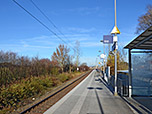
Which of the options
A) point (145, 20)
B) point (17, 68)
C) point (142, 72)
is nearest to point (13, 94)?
point (17, 68)

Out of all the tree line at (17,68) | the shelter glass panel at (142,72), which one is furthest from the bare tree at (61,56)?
the shelter glass panel at (142,72)

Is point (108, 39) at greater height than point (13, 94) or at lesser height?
greater

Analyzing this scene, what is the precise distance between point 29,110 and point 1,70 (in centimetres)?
549

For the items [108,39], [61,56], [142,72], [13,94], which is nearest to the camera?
[13,94]

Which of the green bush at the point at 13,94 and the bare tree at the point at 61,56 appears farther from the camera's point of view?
the bare tree at the point at 61,56

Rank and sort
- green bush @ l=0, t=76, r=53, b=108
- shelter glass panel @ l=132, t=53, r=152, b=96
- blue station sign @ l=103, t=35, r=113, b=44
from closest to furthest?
green bush @ l=0, t=76, r=53, b=108 → shelter glass panel @ l=132, t=53, r=152, b=96 → blue station sign @ l=103, t=35, r=113, b=44

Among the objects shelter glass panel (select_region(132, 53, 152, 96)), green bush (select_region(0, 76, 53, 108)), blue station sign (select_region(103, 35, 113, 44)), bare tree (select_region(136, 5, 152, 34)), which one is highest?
bare tree (select_region(136, 5, 152, 34))

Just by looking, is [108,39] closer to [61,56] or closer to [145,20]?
[145,20]

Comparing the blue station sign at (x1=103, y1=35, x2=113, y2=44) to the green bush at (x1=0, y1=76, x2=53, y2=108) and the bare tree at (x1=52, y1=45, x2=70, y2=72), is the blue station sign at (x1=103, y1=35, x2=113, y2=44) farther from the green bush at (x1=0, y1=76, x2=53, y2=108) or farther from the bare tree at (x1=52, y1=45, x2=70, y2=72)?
the bare tree at (x1=52, y1=45, x2=70, y2=72)

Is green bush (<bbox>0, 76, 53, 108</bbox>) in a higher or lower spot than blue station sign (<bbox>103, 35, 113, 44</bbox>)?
lower

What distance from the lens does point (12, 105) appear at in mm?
8172

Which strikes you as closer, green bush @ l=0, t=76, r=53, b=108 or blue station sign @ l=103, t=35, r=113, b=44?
green bush @ l=0, t=76, r=53, b=108

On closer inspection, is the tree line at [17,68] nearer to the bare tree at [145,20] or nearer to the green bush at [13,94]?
the green bush at [13,94]

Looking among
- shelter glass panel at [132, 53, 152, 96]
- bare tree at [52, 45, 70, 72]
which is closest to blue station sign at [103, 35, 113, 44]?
shelter glass panel at [132, 53, 152, 96]
